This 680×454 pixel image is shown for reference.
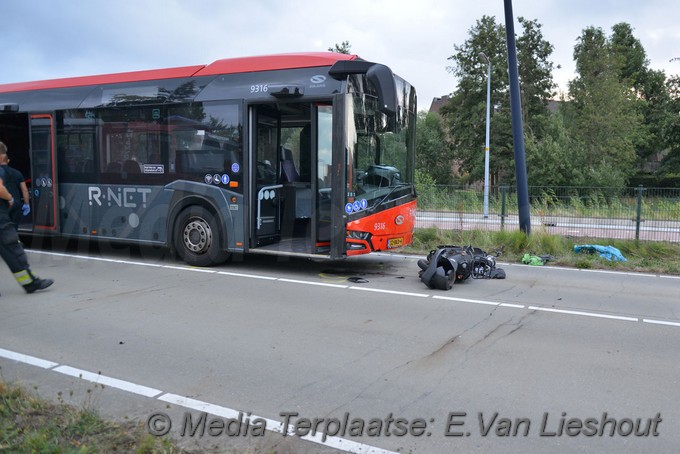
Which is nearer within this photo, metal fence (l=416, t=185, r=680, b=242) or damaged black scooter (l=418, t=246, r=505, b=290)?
damaged black scooter (l=418, t=246, r=505, b=290)

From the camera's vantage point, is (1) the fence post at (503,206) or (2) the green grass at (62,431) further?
(1) the fence post at (503,206)

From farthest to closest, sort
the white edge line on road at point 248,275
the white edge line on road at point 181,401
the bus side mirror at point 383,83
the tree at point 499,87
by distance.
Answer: the tree at point 499,87 → the white edge line on road at point 248,275 → the bus side mirror at point 383,83 → the white edge line on road at point 181,401

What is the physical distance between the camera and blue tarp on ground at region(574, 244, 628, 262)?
11.3m

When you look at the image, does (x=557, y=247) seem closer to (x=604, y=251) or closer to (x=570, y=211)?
(x=604, y=251)

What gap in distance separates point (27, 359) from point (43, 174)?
7.75m

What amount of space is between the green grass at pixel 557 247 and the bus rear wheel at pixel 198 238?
4713 millimetres

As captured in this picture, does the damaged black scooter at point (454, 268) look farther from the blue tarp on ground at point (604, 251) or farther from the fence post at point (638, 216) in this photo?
the fence post at point (638, 216)

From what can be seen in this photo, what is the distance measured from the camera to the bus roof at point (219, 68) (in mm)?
9055

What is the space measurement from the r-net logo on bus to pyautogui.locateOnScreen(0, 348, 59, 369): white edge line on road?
552 cm

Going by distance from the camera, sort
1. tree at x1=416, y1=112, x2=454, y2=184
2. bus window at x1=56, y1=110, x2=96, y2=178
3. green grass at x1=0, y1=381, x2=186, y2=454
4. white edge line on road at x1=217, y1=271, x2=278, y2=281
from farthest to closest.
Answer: tree at x1=416, y1=112, x2=454, y2=184
bus window at x1=56, y1=110, x2=96, y2=178
white edge line on road at x1=217, y1=271, x2=278, y2=281
green grass at x1=0, y1=381, x2=186, y2=454

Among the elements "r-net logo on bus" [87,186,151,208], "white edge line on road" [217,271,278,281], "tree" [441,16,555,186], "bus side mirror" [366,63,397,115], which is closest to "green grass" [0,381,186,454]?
"white edge line on road" [217,271,278,281]

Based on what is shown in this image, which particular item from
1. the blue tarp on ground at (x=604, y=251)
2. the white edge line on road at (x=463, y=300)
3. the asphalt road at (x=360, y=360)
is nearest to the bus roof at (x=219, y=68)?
the asphalt road at (x=360, y=360)

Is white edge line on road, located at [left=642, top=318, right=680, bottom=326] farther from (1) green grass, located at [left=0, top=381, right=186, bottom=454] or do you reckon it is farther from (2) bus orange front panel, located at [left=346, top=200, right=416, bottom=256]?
(1) green grass, located at [left=0, top=381, right=186, bottom=454]

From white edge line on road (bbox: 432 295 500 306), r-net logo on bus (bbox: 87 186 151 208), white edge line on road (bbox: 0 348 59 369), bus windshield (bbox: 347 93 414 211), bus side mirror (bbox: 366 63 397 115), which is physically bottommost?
white edge line on road (bbox: 0 348 59 369)
